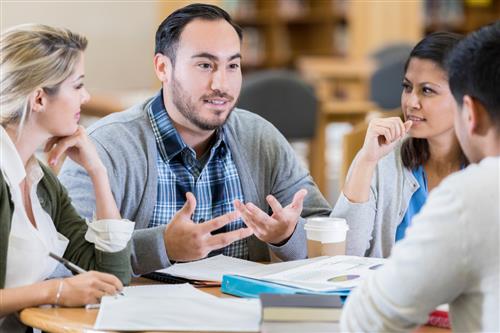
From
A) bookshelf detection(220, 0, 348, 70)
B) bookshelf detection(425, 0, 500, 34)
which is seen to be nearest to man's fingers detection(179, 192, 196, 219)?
bookshelf detection(220, 0, 348, 70)

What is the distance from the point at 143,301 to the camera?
1.88 m

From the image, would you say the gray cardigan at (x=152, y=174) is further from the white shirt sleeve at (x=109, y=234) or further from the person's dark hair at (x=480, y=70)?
the person's dark hair at (x=480, y=70)

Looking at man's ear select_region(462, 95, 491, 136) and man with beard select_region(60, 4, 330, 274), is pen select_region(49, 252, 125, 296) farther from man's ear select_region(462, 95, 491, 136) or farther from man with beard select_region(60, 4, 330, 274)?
man's ear select_region(462, 95, 491, 136)

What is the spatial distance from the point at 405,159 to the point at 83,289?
3.35 feet

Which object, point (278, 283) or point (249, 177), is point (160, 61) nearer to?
point (249, 177)

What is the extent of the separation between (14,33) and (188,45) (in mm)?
663

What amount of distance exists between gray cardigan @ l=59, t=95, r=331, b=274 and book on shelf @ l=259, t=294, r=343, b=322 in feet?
1.76

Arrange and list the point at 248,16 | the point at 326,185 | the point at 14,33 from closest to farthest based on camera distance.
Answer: the point at 14,33
the point at 326,185
the point at 248,16

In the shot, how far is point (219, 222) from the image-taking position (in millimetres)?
2094

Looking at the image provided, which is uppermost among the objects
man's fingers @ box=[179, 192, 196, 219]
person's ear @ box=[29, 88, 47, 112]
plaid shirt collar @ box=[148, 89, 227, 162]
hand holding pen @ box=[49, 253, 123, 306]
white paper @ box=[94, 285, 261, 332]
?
person's ear @ box=[29, 88, 47, 112]

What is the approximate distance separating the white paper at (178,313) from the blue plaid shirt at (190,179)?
59 centimetres

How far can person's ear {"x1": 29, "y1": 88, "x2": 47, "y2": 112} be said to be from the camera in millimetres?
2023

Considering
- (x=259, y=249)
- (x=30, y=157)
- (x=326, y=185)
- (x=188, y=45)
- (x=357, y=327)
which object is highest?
(x=188, y=45)

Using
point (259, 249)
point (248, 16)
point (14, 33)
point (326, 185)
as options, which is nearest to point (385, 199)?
point (259, 249)
